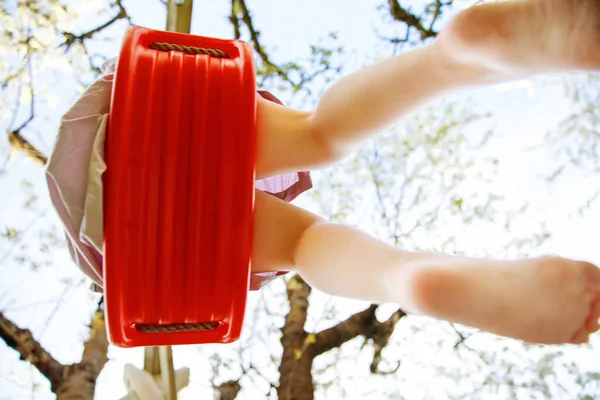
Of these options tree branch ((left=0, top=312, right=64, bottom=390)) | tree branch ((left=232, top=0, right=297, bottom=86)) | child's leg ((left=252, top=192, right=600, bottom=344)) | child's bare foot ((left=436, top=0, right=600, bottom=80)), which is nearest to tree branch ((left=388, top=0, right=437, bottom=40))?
tree branch ((left=232, top=0, right=297, bottom=86))

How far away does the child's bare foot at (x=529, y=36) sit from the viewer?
513 millimetres

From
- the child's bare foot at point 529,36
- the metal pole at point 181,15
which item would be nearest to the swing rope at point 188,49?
the child's bare foot at point 529,36

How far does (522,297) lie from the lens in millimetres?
505

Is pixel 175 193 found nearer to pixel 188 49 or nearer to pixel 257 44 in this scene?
pixel 188 49

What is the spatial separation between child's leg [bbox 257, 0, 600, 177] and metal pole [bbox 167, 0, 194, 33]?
28.4 inches

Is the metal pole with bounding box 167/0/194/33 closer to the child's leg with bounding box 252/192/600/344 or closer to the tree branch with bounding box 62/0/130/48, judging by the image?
the tree branch with bounding box 62/0/130/48

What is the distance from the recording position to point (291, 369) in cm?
173

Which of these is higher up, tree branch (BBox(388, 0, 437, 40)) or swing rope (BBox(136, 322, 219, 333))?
tree branch (BBox(388, 0, 437, 40))

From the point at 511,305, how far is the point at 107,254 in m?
0.52

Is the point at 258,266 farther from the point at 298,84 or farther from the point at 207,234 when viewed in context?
the point at 298,84

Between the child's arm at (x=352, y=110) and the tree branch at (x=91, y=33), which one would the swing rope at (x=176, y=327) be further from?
the tree branch at (x=91, y=33)

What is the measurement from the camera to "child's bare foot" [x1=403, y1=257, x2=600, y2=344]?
50 cm

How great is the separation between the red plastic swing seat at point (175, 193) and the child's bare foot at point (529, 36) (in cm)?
32

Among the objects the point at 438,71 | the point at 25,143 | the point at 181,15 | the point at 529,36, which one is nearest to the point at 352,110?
the point at 438,71
